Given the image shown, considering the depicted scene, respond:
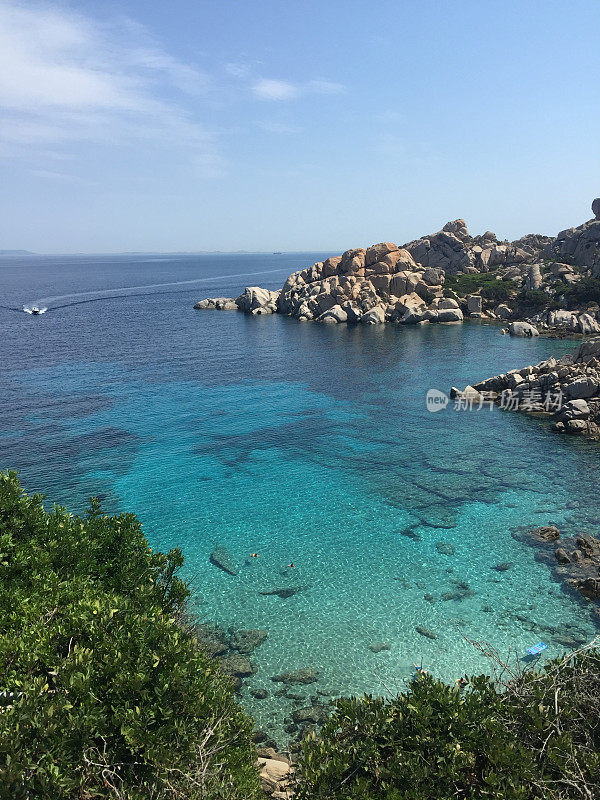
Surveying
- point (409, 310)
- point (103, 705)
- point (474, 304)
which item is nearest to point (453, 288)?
point (474, 304)

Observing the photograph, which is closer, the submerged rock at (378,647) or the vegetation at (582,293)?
the submerged rock at (378,647)

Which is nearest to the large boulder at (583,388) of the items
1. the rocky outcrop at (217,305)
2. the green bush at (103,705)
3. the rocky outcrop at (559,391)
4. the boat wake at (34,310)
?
the rocky outcrop at (559,391)

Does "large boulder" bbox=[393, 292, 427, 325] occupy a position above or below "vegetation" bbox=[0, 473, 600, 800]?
above

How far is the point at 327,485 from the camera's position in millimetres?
35531

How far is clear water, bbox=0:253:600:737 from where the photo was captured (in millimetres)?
22375

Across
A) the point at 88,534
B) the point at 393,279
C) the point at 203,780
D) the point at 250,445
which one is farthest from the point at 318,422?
the point at 393,279

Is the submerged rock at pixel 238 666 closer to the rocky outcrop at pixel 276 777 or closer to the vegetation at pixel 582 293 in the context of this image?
the rocky outcrop at pixel 276 777

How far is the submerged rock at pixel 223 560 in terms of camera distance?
87.2 feet

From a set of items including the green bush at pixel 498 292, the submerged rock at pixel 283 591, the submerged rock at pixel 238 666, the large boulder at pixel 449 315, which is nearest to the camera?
the submerged rock at pixel 238 666

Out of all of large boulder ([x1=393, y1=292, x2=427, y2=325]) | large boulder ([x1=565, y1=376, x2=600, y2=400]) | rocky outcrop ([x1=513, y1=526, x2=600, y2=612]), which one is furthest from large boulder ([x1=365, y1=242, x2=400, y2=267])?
rocky outcrop ([x1=513, y1=526, x2=600, y2=612])

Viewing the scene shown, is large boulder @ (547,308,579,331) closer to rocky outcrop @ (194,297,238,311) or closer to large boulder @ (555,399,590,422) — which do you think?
large boulder @ (555,399,590,422)

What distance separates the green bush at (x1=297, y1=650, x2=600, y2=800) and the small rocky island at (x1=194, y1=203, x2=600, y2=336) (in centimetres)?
8390

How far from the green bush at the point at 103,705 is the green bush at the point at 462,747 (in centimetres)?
222

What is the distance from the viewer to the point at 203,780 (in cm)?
990
